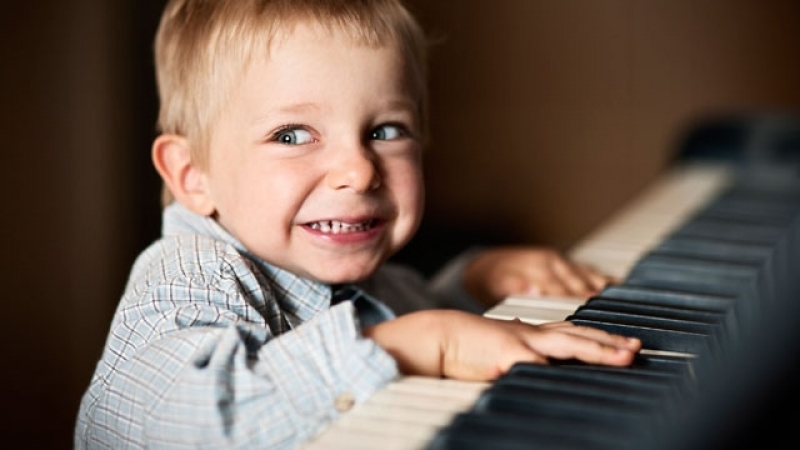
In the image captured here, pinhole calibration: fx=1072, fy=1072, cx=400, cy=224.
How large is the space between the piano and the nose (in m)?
0.20

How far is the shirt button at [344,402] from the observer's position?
0.87 meters

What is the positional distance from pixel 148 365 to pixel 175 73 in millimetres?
463

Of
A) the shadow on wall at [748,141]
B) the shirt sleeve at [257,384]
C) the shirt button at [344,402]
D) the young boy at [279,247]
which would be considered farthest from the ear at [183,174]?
the shadow on wall at [748,141]

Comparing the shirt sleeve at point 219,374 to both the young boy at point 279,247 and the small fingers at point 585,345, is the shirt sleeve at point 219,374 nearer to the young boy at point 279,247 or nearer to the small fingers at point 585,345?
the young boy at point 279,247

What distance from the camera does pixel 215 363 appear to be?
0.91 meters

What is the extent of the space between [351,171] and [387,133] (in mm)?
108

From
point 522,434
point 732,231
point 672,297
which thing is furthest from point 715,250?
point 522,434

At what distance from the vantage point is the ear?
129cm

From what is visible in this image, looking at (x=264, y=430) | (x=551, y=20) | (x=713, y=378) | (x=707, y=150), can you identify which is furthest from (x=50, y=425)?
(x=551, y=20)

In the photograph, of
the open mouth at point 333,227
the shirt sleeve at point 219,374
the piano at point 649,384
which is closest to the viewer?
the piano at point 649,384

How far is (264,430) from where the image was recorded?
2.89 feet

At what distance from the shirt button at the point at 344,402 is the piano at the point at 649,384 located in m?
0.02

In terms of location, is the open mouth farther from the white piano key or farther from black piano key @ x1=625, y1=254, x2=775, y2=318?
black piano key @ x1=625, y1=254, x2=775, y2=318

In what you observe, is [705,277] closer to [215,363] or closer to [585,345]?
[585,345]
